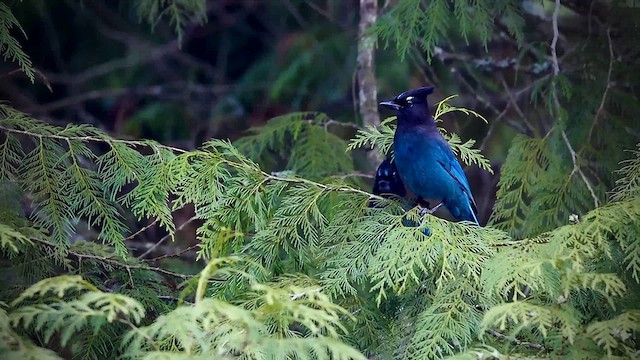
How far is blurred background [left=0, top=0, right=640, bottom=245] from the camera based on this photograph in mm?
5895

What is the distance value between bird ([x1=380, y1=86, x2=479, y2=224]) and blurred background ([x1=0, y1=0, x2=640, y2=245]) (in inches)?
63.4

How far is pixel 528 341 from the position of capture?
2.71 m

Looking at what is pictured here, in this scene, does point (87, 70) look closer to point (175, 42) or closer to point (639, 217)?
point (175, 42)

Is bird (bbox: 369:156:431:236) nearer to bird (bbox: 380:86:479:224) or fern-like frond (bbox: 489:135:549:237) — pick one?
bird (bbox: 380:86:479:224)

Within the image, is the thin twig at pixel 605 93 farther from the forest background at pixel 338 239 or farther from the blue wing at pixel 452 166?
the blue wing at pixel 452 166

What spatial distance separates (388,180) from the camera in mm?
4047

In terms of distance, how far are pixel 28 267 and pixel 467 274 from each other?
161cm

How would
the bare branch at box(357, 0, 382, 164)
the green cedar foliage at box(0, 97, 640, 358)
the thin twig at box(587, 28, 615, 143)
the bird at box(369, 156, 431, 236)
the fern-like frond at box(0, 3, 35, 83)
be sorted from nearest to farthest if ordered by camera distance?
the green cedar foliage at box(0, 97, 640, 358) < the fern-like frond at box(0, 3, 35, 83) < the bird at box(369, 156, 431, 236) < the thin twig at box(587, 28, 615, 143) < the bare branch at box(357, 0, 382, 164)

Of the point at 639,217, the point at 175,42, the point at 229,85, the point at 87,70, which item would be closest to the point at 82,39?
the point at 87,70

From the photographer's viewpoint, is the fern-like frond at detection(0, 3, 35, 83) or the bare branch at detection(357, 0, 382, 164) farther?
the bare branch at detection(357, 0, 382, 164)

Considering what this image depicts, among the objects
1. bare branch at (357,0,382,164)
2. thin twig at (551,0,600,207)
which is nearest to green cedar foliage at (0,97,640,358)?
thin twig at (551,0,600,207)

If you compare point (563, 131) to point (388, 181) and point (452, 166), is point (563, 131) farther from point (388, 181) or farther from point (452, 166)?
point (388, 181)

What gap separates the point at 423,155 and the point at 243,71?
3666 mm

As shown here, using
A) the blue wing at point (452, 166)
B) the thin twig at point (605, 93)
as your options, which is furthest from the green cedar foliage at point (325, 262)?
the thin twig at point (605, 93)
